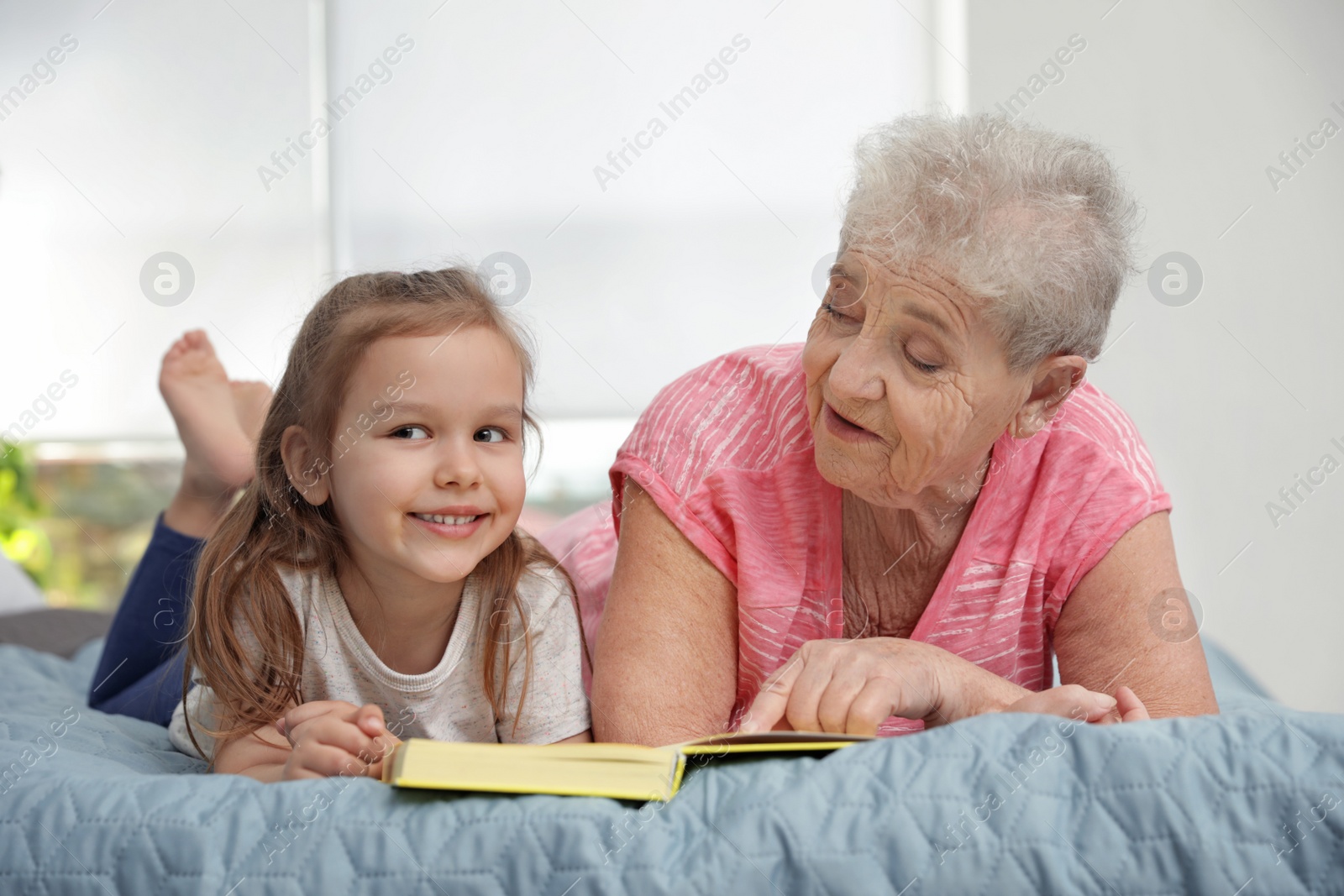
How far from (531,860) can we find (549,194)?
9.51 ft

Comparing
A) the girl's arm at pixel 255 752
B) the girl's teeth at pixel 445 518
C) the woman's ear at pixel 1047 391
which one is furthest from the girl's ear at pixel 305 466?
the woman's ear at pixel 1047 391

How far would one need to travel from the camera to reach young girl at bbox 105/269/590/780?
44.1 inches

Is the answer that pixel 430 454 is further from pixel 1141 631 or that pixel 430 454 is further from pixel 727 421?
pixel 1141 631

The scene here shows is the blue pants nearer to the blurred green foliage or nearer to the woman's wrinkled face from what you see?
the woman's wrinkled face

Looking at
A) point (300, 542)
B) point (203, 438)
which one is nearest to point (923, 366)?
point (300, 542)

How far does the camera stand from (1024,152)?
41.6 inches

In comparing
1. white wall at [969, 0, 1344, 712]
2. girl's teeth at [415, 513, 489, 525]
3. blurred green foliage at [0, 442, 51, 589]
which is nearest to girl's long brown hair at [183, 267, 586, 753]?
girl's teeth at [415, 513, 489, 525]

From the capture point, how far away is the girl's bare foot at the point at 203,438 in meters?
1.55

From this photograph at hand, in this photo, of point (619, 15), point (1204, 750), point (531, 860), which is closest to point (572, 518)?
point (531, 860)

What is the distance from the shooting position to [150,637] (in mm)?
1495

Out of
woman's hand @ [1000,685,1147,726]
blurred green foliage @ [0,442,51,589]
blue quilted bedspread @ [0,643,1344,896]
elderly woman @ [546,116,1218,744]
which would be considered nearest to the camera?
blue quilted bedspread @ [0,643,1344,896]

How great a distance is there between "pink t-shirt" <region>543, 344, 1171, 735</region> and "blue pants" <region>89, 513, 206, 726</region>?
70 cm

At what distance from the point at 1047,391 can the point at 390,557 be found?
71 cm

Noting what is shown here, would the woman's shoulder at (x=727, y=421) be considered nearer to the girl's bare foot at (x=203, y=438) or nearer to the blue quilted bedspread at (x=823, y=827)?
the blue quilted bedspread at (x=823, y=827)
